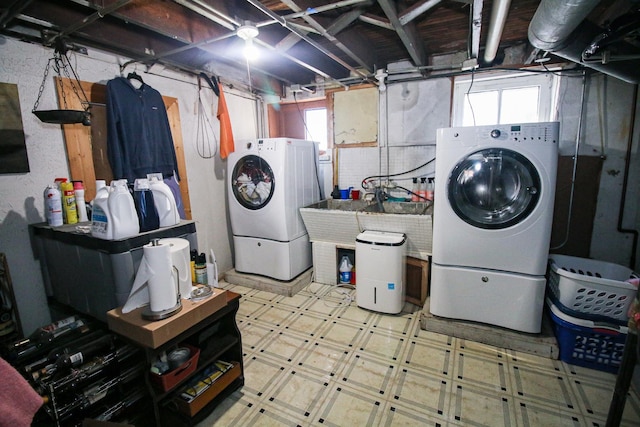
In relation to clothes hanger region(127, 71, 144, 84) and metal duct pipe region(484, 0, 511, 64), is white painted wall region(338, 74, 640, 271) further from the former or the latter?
clothes hanger region(127, 71, 144, 84)

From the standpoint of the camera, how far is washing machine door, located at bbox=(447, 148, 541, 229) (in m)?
2.01

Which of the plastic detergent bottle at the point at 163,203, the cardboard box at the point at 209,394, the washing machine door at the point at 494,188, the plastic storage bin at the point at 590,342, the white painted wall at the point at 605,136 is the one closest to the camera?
the cardboard box at the point at 209,394

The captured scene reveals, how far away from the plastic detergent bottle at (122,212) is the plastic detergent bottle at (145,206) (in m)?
0.07

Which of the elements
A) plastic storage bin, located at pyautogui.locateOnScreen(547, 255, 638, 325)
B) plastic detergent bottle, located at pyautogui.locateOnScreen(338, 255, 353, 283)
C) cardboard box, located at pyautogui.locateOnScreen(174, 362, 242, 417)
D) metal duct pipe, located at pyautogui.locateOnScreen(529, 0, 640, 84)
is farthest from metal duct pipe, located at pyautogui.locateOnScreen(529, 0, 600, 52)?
cardboard box, located at pyautogui.locateOnScreen(174, 362, 242, 417)

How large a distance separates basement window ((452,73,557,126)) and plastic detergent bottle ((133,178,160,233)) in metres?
2.94

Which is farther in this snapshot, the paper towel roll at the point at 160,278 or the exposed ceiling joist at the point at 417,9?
the exposed ceiling joist at the point at 417,9

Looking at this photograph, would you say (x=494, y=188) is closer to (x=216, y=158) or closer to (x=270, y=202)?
(x=270, y=202)

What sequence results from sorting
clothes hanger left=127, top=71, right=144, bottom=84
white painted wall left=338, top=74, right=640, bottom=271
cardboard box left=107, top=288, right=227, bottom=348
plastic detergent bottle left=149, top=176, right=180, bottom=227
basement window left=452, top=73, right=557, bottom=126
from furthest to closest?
basement window left=452, top=73, right=557, bottom=126 < white painted wall left=338, top=74, right=640, bottom=271 < clothes hanger left=127, top=71, right=144, bottom=84 < plastic detergent bottle left=149, top=176, right=180, bottom=227 < cardboard box left=107, top=288, right=227, bottom=348

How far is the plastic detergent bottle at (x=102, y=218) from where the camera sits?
1501mm

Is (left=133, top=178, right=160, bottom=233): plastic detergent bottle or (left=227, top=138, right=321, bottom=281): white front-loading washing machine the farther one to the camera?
(left=227, top=138, right=321, bottom=281): white front-loading washing machine

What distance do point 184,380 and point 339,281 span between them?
198 centimetres

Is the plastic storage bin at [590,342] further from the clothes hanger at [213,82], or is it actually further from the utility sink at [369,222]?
the clothes hanger at [213,82]

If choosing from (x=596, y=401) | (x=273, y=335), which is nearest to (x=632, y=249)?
(x=596, y=401)

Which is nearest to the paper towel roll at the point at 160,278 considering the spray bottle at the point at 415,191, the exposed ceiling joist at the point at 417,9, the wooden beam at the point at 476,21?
the exposed ceiling joist at the point at 417,9
